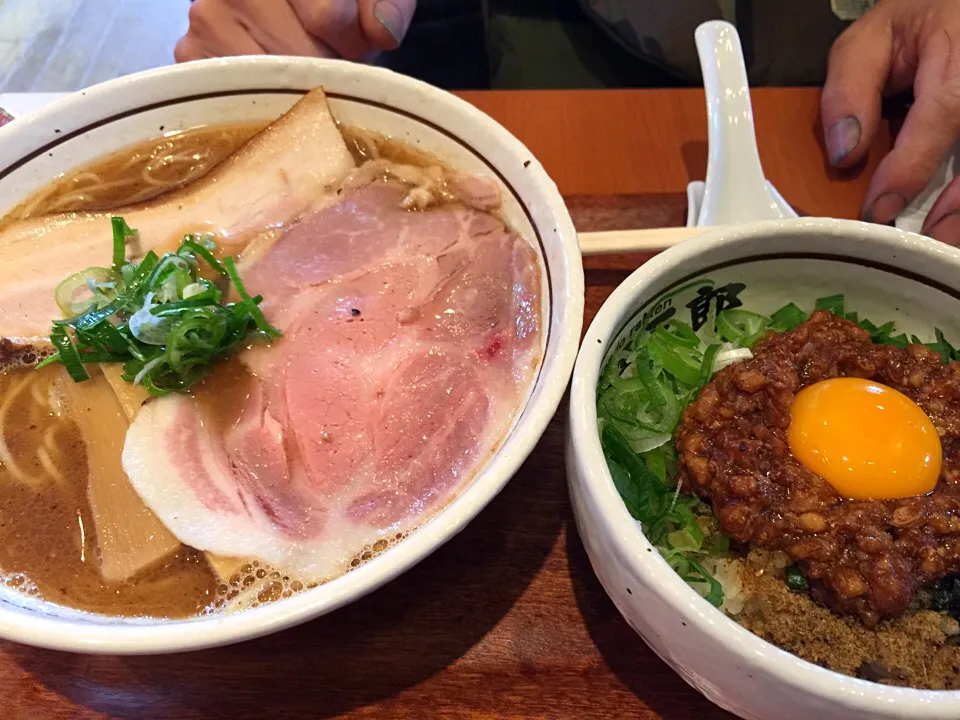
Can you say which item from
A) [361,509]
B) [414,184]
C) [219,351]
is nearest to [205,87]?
[414,184]

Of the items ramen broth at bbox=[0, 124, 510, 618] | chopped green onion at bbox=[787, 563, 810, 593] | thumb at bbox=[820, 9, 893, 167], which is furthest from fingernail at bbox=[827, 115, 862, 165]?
chopped green onion at bbox=[787, 563, 810, 593]

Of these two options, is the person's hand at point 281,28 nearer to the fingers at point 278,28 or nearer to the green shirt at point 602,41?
the fingers at point 278,28

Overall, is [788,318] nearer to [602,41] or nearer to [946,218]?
[946,218]

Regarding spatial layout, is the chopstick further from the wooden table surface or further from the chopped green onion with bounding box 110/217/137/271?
the chopped green onion with bounding box 110/217/137/271

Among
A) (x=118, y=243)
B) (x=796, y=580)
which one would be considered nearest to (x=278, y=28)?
(x=118, y=243)

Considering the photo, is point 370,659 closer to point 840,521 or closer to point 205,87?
point 840,521

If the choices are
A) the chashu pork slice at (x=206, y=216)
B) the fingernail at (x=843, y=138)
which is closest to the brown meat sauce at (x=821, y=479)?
the fingernail at (x=843, y=138)
